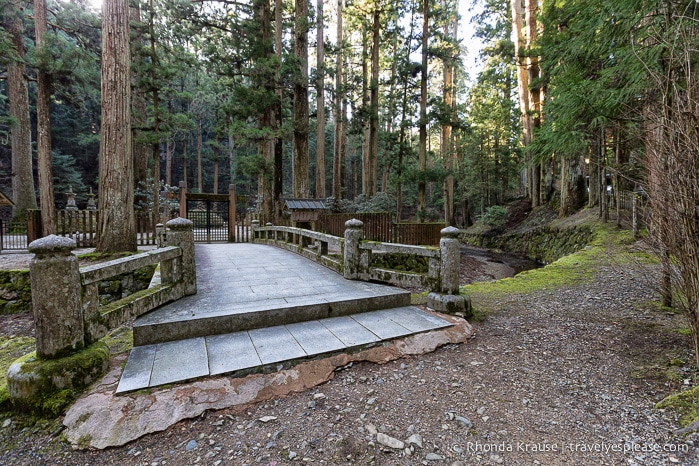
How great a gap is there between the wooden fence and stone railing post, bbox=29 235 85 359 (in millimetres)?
9602

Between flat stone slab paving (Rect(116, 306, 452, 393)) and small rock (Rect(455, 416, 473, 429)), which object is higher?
flat stone slab paving (Rect(116, 306, 452, 393))

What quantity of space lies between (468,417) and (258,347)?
2092mm

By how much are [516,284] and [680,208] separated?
4569 mm

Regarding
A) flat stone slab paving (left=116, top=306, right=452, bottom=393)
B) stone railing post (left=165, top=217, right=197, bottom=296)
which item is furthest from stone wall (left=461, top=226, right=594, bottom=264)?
stone railing post (left=165, top=217, right=197, bottom=296)

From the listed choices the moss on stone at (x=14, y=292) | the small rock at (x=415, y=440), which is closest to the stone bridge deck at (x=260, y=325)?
the small rock at (x=415, y=440)

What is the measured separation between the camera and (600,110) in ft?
17.1

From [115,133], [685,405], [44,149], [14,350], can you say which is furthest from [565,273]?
[44,149]

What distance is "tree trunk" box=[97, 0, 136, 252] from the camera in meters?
7.26

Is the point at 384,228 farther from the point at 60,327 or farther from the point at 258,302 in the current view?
the point at 60,327

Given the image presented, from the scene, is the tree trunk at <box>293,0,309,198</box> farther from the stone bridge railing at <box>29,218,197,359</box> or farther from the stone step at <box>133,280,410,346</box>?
the stone bridge railing at <box>29,218,197,359</box>

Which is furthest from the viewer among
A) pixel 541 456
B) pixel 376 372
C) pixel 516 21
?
pixel 516 21

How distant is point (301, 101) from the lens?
12.7 meters

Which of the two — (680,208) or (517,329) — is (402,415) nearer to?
(517,329)

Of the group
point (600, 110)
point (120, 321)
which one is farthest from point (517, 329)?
point (120, 321)
